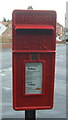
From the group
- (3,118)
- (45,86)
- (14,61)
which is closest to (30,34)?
(14,61)

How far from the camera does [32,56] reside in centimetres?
306

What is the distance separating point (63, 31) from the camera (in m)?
75.7

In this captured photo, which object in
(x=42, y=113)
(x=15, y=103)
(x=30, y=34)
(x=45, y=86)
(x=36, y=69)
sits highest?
(x=30, y=34)

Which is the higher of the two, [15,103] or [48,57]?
[48,57]

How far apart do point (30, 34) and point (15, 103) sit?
0.83 metres

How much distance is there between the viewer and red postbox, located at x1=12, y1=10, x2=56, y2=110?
9.93 feet

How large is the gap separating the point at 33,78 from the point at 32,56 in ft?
0.88

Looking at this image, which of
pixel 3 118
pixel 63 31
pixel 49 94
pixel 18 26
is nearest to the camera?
pixel 18 26

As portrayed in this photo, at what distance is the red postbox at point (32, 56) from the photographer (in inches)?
119

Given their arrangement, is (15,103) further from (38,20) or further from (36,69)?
(38,20)

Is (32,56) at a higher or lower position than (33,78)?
higher

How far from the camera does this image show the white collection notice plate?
10.1ft

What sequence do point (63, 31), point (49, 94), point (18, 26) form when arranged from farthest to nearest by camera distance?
1. point (63, 31)
2. point (49, 94)
3. point (18, 26)

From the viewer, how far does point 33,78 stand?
123 inches
